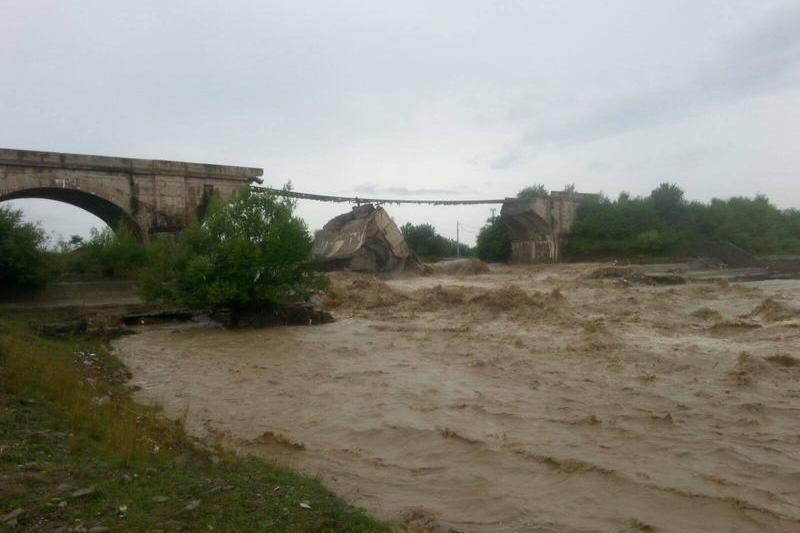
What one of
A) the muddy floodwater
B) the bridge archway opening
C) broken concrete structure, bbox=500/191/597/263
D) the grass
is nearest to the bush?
the bridge archway opening

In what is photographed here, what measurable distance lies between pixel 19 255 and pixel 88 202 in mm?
8065

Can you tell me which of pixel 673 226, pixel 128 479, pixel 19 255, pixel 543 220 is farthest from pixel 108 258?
pixel 673 226

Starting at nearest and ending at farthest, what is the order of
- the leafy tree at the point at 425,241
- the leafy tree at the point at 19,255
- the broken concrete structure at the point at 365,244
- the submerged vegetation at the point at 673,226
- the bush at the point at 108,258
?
1. the leafy tree at the point at 19,255
2. the bush at the point at 108,258
3. the broken concrete structure at the point at 365,244
4. the submerged vegetation at the point at 673,226
5. the leafy tree at the point at 425,241

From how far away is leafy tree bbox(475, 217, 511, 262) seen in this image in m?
58.9

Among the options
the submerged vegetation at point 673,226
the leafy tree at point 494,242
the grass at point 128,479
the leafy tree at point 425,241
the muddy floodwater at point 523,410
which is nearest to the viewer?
the grass at point 128,479

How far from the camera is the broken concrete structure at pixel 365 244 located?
44.9 m

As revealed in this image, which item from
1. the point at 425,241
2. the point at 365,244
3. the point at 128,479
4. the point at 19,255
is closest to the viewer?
the point at 128,479

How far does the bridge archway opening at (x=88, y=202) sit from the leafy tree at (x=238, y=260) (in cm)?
563

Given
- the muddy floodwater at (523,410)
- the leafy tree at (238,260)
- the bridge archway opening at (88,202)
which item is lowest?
the muddy floodwater at (523,410)

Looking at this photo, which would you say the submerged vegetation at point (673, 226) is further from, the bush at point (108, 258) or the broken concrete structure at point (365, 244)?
the bush at point (108, 258)

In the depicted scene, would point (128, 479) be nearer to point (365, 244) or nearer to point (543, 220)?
point (365, 244)

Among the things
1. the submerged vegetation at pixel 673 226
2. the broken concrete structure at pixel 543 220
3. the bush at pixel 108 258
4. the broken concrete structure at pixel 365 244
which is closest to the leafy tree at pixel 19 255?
the bush at pixel 108 258

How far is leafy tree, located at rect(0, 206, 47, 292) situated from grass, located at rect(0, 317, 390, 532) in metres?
14.2

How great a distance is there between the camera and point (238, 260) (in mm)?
23312
